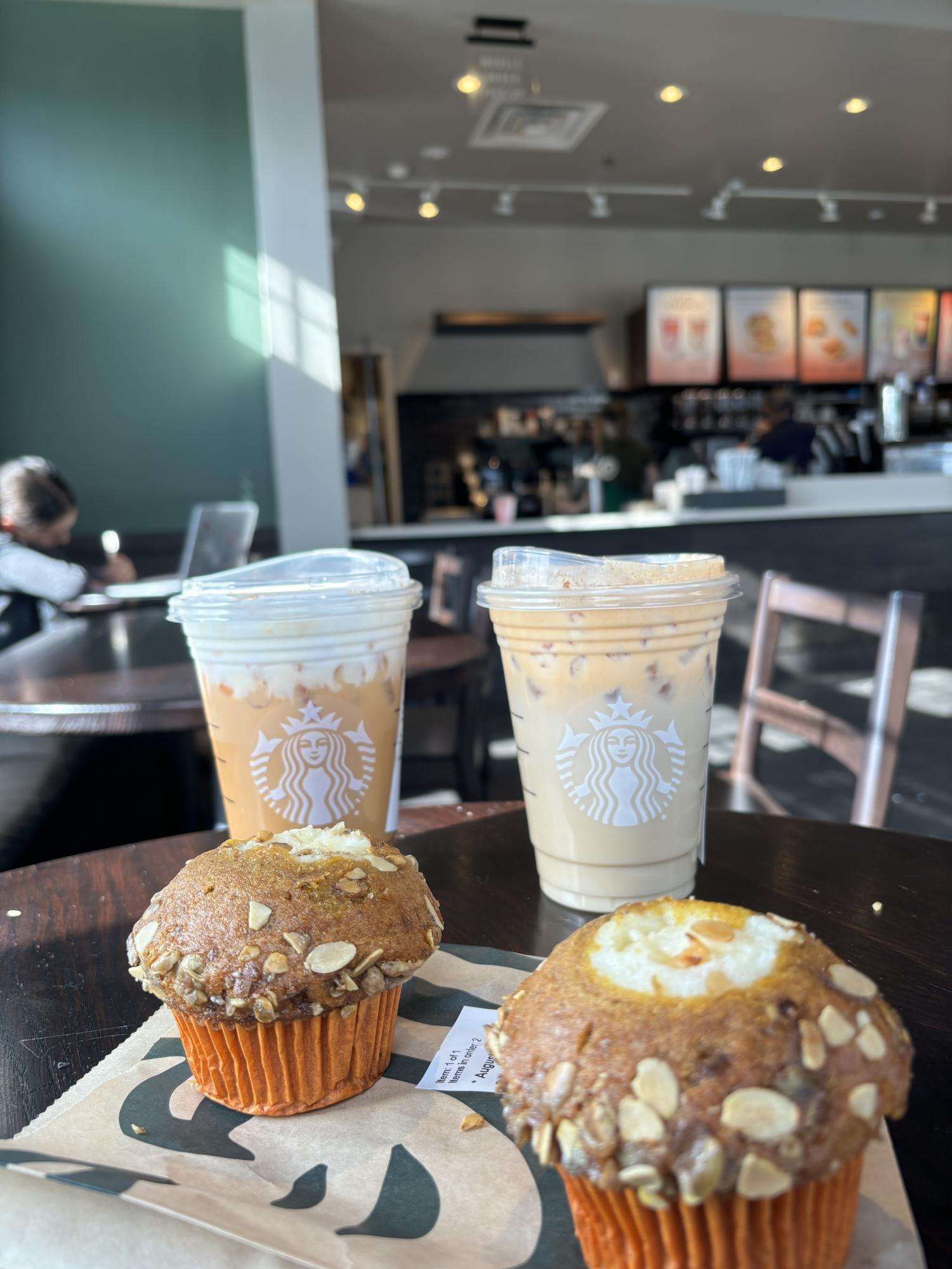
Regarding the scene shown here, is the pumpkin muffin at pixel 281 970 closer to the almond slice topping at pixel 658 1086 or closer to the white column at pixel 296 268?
the almond slice topping at pixel 658 1086

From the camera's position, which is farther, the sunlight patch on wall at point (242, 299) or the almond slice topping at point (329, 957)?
the sunlight patch on wall at point (242, 299)

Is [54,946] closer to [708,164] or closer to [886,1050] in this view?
[886,1050]

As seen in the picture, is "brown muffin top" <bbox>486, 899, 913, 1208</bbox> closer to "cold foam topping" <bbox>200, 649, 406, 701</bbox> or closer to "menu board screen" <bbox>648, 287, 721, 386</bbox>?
"cold foam topping" <bbox>200, 649, 406, 701</bbox>

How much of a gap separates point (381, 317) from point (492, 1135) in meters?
8.72

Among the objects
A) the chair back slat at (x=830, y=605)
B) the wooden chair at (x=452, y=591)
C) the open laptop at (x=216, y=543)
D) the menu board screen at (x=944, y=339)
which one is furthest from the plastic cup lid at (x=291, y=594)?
the menu board screen at (x=944, y=339)

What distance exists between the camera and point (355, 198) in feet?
23.5

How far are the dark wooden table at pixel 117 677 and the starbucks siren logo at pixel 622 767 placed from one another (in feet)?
1.41

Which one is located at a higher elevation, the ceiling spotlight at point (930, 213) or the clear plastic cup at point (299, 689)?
the ceiling spotlight at point (930, 213)

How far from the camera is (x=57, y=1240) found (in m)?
0.41

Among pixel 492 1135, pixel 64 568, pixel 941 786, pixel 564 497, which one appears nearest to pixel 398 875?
pixel 492 1135

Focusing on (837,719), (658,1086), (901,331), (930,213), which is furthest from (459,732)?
(901,331)

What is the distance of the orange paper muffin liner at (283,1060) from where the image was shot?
0.52m

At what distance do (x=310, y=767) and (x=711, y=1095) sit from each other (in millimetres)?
474

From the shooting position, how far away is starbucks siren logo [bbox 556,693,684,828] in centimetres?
69
